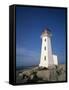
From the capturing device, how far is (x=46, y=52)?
181 centimetres

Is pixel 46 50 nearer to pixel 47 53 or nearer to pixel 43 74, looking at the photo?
pixel 47 53

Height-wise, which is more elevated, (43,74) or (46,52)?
(46,52)

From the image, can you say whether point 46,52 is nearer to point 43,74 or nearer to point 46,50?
point 46,50

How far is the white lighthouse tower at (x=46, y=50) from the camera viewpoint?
1808mm

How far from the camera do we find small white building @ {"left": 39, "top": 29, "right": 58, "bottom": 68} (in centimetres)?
181

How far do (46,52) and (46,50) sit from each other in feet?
0.04

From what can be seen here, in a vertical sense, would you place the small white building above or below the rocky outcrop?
above

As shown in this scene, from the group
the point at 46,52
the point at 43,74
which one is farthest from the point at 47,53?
the point at 43,74

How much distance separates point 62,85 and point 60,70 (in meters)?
0.10

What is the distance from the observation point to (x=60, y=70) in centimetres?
185

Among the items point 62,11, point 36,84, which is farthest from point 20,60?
point 62,11
